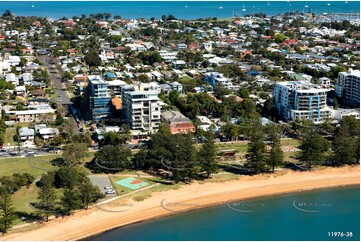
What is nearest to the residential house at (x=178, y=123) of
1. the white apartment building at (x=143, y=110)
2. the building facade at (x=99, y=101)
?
the white apartment building at (x=143, y=110)

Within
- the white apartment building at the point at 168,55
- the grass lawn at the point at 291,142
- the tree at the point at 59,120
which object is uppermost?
the white apartment building at the point at 168,55

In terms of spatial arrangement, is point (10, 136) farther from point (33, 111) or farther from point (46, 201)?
point (46, 201)

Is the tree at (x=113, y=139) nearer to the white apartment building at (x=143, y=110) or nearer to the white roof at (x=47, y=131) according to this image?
the white apartment building at (x=143, y=110)

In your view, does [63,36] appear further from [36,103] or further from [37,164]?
[37,164]

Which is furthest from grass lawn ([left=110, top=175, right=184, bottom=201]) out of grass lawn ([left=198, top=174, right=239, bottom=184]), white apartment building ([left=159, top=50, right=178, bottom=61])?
white apartment building ([left=159, top=50, right=178, bottom=61])

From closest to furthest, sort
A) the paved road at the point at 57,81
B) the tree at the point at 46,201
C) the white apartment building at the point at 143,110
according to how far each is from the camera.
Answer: the tree at the point at 46,201, the white apartment building at the point at 143,110, the paved road at the point at 57,81

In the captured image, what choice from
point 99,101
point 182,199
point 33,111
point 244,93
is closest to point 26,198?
point 182,199

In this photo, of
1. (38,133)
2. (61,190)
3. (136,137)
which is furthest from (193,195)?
(38,133)
